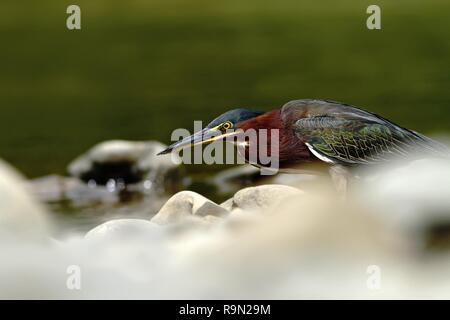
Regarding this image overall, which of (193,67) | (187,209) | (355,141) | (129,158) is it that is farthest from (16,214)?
(193,67)

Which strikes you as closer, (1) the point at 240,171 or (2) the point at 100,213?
(2) the point at 100,213

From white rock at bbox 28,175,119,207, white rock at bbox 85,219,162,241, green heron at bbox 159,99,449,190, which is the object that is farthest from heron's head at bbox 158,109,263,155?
white rock at bbox 28,175,119,207

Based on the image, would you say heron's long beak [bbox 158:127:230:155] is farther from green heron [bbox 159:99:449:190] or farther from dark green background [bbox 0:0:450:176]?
dark green background [bbox 0:0:450:176]

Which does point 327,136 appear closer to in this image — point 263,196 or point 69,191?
point 263,196

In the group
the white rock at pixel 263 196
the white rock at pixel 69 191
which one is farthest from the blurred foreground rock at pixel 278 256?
the white rock at pixel 69 191

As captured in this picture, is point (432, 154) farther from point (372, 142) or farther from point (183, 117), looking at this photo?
point (183, 117)

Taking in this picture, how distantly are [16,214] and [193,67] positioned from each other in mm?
3391

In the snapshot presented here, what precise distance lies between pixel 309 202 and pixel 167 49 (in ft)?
12.9

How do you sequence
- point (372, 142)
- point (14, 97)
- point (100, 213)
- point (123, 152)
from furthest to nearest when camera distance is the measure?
point (14, 97) → point (123, 152) → point (100, 213) → point (372, 142)

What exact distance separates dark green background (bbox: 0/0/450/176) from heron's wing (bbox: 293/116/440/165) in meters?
2.09

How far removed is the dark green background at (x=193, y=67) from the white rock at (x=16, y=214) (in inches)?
81.6

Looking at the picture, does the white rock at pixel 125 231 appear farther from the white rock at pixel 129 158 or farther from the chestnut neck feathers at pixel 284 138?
the white rock at pixel 129 158

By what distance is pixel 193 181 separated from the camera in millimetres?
8562
